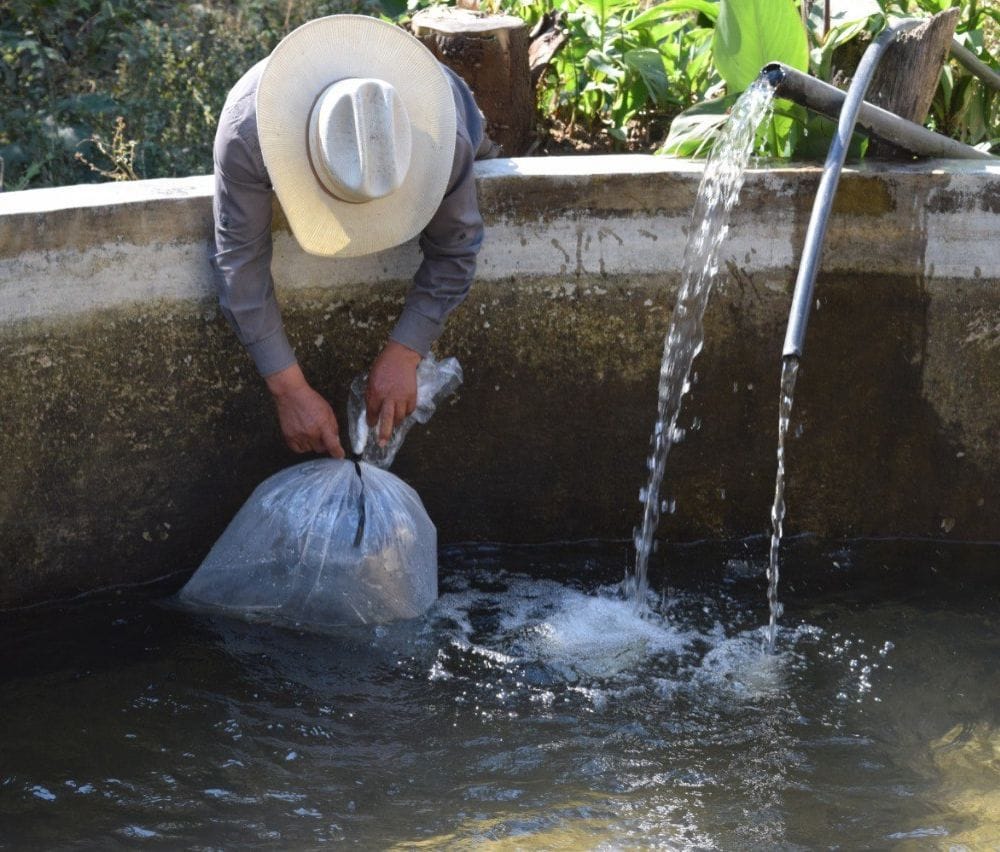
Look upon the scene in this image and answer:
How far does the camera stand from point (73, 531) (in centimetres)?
331

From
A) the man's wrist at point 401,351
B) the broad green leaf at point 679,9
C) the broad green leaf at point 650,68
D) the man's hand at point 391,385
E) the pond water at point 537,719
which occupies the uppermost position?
the broad green leaf at point 679,9

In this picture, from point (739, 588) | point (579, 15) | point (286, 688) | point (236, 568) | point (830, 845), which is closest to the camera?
point (830, 845)

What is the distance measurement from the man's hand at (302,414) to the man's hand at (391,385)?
11 centimetres

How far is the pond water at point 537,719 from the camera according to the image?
2.55 m

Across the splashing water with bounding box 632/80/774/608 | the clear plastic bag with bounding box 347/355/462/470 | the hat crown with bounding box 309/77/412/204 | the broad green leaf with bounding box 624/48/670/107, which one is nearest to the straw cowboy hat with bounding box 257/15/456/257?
the hat crown with bounding box 309/77/412/204

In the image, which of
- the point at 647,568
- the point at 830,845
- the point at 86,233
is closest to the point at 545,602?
the point at 647,568

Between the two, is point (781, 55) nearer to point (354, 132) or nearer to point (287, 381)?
point (354, 132)

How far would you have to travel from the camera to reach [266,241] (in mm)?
3080

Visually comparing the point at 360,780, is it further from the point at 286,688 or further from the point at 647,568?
the point at 647,568

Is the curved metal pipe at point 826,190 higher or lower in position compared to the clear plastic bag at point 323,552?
higher

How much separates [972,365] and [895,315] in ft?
0.82

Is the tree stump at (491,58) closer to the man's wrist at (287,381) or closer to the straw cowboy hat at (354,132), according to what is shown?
the straw cowboy hat at (354,132)

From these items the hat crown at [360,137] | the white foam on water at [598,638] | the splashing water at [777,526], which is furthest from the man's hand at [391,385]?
the splashing water at [777,526]

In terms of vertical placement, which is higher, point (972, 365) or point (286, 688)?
point (972, 365)
